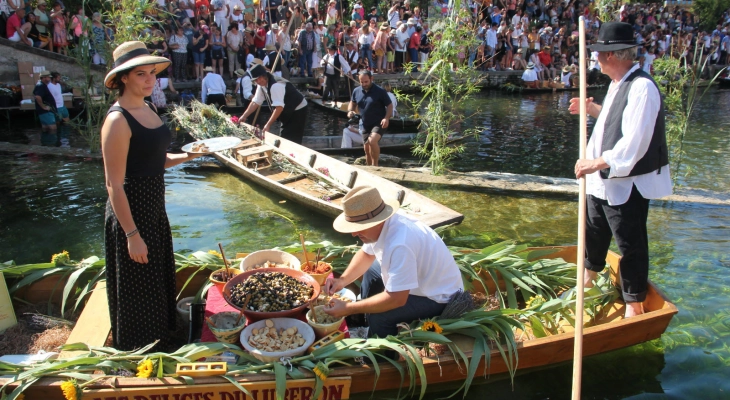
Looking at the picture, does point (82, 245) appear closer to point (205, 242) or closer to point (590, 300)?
point (205, 242)

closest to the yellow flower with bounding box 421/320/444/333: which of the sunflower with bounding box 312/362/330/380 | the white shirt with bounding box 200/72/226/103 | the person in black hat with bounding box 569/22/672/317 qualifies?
the sunflower with bounding box 312/362/330/380

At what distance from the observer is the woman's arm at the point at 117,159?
3.09 m

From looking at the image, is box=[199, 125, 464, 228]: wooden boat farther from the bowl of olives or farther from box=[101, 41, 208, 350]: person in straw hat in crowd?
box=[101, 41, 208, 350]: person in straw hat in crowd

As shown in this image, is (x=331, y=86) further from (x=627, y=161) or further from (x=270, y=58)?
(x=627, y=161)

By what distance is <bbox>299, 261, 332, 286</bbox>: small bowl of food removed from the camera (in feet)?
13.6

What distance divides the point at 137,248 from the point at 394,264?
4.81 ft

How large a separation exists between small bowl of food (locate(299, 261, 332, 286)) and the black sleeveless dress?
987mm

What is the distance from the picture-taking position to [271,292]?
3.74 m

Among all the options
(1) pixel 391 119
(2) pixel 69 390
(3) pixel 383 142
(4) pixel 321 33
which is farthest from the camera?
(4) pixel 321 33

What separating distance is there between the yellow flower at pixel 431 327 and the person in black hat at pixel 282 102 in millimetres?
6391

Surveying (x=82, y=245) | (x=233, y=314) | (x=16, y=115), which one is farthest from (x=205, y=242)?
(x=16, y=115)

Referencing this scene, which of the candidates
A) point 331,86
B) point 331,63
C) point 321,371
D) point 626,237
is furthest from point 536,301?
point 331,86

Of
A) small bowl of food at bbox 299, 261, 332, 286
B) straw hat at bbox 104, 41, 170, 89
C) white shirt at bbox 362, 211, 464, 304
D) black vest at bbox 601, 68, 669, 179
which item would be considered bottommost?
small bowl of food at bbox 299, 261, 332, 286

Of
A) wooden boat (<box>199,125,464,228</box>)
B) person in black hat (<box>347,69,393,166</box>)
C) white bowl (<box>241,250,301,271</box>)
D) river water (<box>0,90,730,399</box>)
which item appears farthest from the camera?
person in black hat (<box>347,69,393,166</box>)
